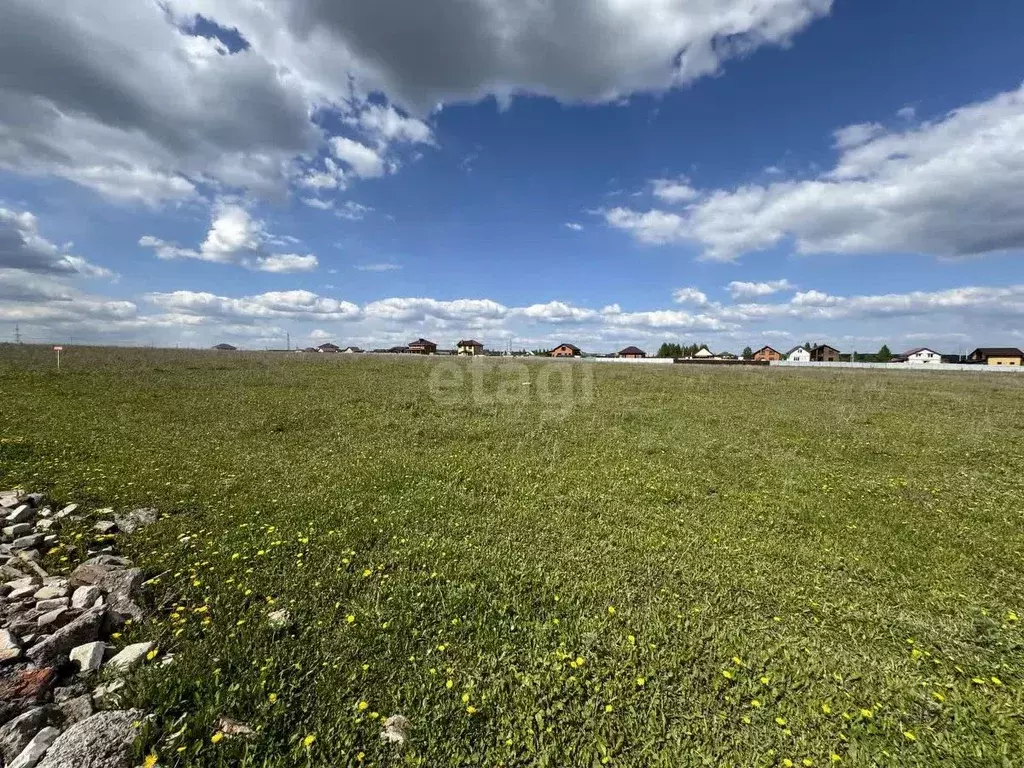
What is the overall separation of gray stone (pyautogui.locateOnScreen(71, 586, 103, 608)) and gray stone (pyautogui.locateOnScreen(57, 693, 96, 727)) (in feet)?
5.51

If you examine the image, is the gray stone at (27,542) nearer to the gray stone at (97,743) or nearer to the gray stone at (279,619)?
the gray stone at (279,619)

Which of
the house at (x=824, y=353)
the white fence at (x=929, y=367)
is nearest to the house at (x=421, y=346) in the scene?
the white fence at (x=929, y=367)

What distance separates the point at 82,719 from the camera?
13.0ft

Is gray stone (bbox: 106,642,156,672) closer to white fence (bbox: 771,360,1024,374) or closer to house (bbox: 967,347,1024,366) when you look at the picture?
white fence (bbox: 771,360,1024,374)

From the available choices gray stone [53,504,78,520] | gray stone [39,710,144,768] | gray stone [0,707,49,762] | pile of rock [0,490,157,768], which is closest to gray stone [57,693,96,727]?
pile of rock [0,490,157,768]

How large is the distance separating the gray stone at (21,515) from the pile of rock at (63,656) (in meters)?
0.91

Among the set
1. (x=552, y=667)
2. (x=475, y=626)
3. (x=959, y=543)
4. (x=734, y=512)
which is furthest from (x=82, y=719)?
(x=959, y=543)

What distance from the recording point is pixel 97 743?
3662 millimetres

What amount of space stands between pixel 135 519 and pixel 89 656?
14.1 ft

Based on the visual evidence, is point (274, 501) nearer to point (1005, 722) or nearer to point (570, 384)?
point (1005, 722)

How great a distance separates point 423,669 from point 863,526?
31.4 feet

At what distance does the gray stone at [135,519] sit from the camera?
788cm

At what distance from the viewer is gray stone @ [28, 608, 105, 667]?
4582 mm

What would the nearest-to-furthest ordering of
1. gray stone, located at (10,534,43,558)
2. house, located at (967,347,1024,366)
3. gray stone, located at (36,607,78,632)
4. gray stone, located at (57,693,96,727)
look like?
gray stone, located at (57,693,96,727) < gray stone, located at (36,607,78,632) < gray stone, located at (10,534,43,558) < house, located at (967,347,1024,366)
